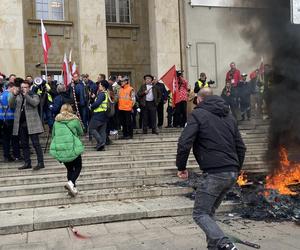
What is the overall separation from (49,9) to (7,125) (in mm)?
9325

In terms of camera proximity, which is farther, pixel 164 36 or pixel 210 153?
pixel 164 36

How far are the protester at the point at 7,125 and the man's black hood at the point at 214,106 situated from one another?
20.0ft

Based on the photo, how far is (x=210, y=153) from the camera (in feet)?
15.2

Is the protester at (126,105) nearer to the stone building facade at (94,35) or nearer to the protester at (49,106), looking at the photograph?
the protester at (49,106)

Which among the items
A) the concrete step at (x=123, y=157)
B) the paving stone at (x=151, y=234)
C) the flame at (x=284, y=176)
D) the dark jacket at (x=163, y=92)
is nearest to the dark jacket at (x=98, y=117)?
the concrete step at (x=123, y=157)

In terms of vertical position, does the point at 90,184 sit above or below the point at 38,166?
below

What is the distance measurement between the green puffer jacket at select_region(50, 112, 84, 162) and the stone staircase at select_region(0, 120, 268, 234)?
0.81 metres

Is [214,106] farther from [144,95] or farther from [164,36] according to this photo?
[164,36]

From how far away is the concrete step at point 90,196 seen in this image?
740 centimetres

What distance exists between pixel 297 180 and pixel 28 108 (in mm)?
5567

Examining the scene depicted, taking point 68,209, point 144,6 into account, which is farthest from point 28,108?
point 144,6

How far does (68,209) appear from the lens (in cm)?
719

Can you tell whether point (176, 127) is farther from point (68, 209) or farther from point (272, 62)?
point (68, 209)

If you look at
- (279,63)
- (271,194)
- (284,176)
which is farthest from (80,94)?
(271,194)
